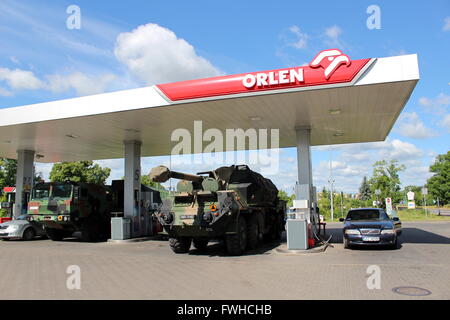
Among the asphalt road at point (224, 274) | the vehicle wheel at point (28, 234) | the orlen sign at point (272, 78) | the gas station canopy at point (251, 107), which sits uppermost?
the orlen sign at point (272, 78)

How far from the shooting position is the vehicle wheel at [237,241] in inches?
429

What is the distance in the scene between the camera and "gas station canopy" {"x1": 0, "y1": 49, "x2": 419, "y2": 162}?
995 centimetres

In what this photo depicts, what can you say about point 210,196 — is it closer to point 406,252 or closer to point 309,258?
point 309,258

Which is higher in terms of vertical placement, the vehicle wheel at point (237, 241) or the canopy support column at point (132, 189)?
the canopy support column at point (132, 189)

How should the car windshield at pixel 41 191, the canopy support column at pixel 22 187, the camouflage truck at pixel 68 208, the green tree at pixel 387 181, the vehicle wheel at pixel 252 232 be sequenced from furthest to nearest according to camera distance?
1. the green tree at pixel 387 181
2. the canopy support column at pixel 22 187
3. the car windshield at pixel 41 191
4. the camouflage truck at pixel 68 208
5. the vehicle wheel at pixel 252 232

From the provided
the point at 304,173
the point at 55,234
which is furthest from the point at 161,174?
the point at 55,234

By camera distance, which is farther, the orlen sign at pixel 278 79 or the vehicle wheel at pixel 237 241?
the vehicle wheel at pixel 237 241

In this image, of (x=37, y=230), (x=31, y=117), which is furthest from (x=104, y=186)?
(x=31, y=117)

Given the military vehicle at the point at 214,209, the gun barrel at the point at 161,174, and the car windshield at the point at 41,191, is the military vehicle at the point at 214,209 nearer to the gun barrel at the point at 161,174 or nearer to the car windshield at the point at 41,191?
the gun barrel at the point at 161,174

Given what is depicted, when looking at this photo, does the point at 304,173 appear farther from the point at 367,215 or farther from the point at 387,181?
the point at 387,181

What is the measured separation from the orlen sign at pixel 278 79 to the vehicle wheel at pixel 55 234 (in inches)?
375

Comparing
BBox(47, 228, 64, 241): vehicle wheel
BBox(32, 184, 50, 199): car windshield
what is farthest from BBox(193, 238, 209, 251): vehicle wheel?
BBox(47, 228, 64, 241): vehicle wheel

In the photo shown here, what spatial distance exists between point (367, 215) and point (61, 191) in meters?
12.4
